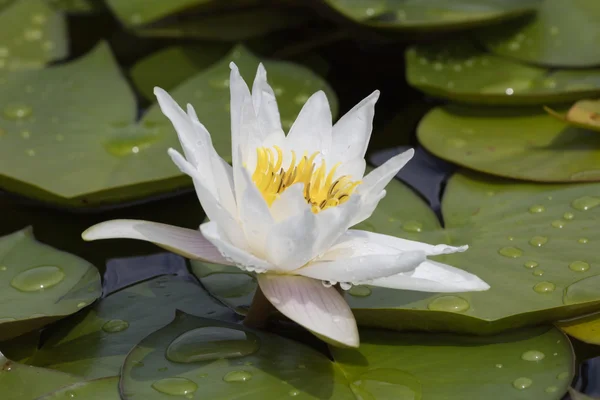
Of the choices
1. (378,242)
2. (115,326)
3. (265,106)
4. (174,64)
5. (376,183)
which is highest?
(265,106)

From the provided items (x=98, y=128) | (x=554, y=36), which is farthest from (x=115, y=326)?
(x=554, y=36)

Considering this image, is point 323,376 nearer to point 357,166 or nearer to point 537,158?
point 357,166

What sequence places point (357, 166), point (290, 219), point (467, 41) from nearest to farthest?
point (290, 219)
point (357, 166)
point (467, 41)

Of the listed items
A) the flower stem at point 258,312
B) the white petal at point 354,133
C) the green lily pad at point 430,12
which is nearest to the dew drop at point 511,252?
the white petal at point 354,133

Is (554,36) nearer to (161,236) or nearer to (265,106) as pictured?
(265,106)

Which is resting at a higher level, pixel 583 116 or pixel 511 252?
pixel 583 116

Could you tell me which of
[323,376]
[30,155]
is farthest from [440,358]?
[30,155]
